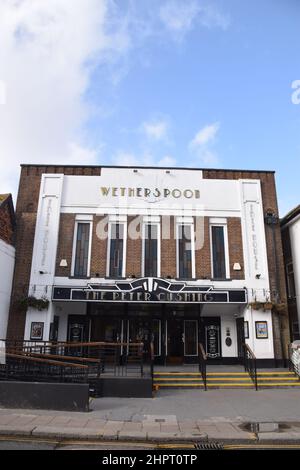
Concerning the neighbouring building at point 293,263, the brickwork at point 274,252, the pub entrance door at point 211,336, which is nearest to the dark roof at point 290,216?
the neighbouring building at point 293,263

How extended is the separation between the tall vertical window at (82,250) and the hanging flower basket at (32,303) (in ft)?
5.98

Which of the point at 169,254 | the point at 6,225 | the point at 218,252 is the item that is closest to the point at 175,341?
the point at 169,254

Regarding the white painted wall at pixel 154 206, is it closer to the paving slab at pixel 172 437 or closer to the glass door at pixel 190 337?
the glass door at pixel 190 337

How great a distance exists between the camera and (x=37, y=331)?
15.0 metres

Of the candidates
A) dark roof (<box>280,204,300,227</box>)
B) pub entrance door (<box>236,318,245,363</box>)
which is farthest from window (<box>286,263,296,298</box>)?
pub entrance door (<box>236,318,245,363</box>)

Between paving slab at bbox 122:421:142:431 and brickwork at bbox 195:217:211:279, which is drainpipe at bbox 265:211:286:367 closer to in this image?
brickwork at bbox 195:217:211:279

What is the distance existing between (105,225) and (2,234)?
4478mm

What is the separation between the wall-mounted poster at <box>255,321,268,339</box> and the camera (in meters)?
15.3

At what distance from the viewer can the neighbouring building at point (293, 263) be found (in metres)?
16.3

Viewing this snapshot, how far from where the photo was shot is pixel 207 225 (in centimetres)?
1698

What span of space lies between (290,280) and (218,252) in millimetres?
3772

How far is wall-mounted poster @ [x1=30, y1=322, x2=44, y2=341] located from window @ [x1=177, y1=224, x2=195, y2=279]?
6.36 m
